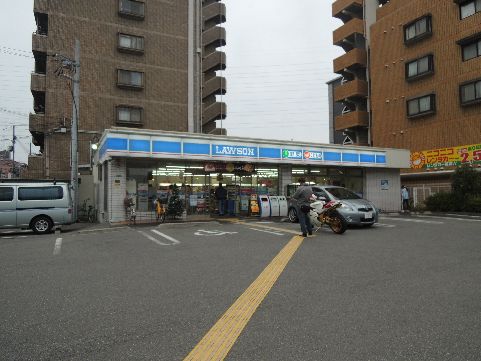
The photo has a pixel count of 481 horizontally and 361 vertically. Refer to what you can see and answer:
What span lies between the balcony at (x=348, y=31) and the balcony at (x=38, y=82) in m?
26.9

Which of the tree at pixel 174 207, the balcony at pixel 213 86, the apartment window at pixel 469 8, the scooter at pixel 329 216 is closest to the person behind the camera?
the scooter at pixel 329 216

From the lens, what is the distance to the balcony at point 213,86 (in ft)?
121

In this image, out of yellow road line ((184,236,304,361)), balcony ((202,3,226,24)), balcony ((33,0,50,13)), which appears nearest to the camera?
yellow road line ((184,236,304,361))

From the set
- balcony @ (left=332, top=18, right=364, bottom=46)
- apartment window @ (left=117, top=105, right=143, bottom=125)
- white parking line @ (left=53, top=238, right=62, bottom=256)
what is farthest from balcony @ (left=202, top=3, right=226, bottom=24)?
white parking line @ (left=53, top=238, right=62, bottom=256)

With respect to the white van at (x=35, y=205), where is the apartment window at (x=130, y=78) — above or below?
above

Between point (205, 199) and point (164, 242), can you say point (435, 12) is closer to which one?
point (205, 199)

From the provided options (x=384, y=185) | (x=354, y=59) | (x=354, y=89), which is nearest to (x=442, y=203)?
(x=384, y=185)

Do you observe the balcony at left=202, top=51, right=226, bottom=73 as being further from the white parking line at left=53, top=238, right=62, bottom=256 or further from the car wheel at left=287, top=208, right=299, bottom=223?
the white parking line at left=53, top=238, right=62, bottom=256

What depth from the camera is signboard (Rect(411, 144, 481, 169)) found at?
24.1 m

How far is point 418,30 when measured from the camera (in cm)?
2855

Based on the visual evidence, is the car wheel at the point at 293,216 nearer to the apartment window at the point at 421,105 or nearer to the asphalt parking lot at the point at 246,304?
the asphalt parking lot at the point at 246,304

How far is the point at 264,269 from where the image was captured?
6.04m

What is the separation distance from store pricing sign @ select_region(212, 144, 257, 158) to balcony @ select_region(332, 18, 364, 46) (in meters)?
23.5

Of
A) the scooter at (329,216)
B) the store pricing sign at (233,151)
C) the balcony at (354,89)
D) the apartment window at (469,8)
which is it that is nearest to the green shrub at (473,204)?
the store pricing sign at (233,151)
